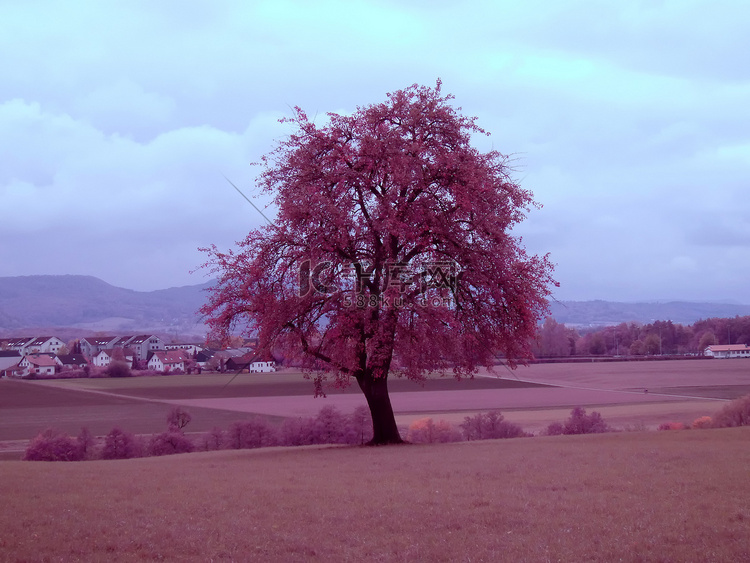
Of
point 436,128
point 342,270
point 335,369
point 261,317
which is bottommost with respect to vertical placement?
point 335,369

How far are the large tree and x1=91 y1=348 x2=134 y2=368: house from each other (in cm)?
9760

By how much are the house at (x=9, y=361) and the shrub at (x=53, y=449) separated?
79792 mm

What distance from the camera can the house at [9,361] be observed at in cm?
10869

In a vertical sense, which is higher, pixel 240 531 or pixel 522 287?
pixel 522 287

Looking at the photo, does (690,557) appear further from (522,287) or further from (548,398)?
(548,398)

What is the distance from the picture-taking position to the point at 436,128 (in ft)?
75.0

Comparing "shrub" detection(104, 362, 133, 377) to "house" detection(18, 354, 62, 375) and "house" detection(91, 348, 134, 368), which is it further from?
"house" detection(18, 354, 62, 375)

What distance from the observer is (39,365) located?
366 feet

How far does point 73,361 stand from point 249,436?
286ft

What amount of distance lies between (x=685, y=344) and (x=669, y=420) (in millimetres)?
108047

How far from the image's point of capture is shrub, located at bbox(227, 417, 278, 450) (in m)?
41.1

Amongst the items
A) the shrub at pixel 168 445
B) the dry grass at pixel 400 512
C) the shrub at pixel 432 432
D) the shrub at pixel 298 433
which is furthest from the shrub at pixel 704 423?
the shrub at pixel 168 445

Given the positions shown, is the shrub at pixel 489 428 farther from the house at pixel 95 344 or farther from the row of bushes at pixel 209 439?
the house at pixel 95 344

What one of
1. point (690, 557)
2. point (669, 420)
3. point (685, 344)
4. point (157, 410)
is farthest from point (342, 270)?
point (685, 344)
